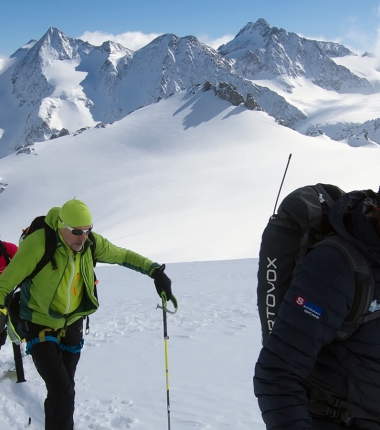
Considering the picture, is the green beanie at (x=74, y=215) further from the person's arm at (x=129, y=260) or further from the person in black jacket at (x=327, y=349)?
the person in black jacket at (x=327, y=349)

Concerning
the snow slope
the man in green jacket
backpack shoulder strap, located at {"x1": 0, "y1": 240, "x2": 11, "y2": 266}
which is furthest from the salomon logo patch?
the snow slope

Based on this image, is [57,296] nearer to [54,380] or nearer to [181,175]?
[54,380]

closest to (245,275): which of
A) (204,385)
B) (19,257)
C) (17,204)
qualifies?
(204,385)

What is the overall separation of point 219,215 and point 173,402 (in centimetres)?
2869

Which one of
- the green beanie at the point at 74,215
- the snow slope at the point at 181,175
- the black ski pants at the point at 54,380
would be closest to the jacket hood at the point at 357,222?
the green beanie at the point at 74,215

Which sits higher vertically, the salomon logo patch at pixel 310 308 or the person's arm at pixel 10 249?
the salomon logo patch at pixel 310 308

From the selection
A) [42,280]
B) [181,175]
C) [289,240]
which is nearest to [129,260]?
[42,280]

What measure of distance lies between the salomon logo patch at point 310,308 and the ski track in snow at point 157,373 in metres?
2.53

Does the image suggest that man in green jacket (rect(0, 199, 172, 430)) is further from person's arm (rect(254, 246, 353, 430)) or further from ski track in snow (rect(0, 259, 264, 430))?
person's arm (rect(254, 246, 353, 430))

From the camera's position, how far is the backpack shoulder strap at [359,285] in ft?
5.79

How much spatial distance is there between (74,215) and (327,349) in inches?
88.2

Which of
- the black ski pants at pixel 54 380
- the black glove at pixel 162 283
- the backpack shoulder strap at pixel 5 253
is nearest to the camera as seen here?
the black ski pants at pixel 54 380

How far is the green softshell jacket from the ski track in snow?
1243 millimetres

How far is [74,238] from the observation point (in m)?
3.54
